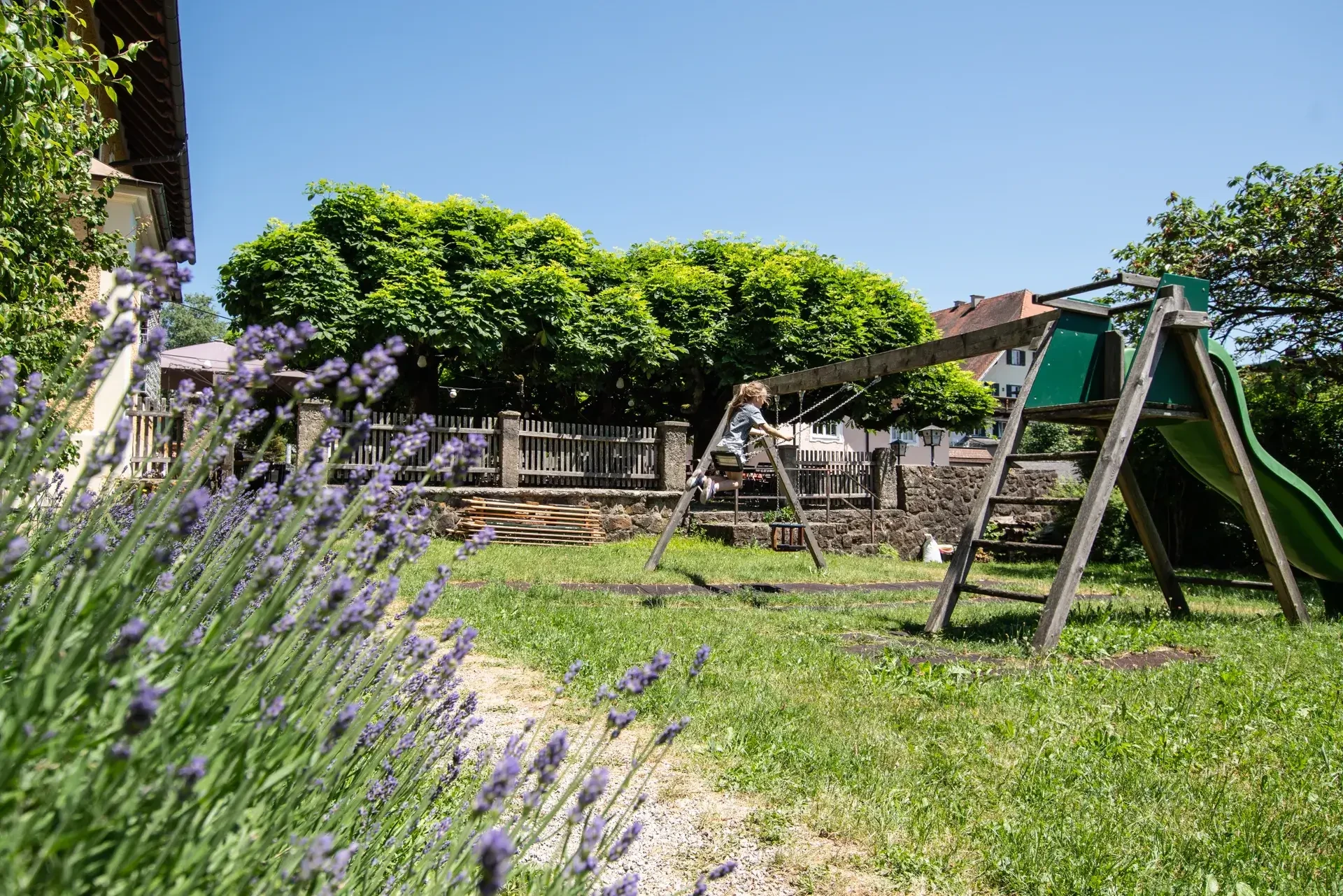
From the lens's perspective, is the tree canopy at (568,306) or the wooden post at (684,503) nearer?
the wooden post at (684,503)

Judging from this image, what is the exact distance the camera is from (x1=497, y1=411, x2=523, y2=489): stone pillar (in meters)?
15.7

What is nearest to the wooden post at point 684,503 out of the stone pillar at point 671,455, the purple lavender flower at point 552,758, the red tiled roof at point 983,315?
the stone pillar at point 671,455

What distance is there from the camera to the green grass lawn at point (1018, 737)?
Result: 8.00 ft

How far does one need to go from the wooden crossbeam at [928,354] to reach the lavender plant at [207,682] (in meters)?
5.92

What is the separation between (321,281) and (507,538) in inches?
273

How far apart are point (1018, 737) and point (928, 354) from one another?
5.22m

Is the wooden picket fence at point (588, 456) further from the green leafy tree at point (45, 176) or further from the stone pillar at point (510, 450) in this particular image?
the green leafy tree at point (45, 176)

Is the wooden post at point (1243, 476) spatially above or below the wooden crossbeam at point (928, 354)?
below

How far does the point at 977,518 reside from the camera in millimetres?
6324

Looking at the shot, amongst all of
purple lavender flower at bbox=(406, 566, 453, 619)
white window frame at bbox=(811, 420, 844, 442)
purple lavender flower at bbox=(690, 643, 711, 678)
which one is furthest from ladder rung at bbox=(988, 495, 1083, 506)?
white window frame at bbox=(811, 420, 844, 442)

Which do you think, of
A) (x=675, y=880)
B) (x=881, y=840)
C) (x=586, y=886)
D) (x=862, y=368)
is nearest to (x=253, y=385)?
(x=586, y=886)

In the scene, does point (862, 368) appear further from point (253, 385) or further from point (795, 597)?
point (253, 385)

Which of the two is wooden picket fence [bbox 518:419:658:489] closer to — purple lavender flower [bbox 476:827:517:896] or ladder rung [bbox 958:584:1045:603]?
ladder rung [bbox 958:584:1045:603]

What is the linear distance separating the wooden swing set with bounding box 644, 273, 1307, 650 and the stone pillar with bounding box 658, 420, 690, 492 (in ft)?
33.8
